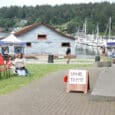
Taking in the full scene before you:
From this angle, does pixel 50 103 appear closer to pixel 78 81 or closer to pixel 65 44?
pixel 78 81

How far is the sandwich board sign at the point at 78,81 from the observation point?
15.1 m

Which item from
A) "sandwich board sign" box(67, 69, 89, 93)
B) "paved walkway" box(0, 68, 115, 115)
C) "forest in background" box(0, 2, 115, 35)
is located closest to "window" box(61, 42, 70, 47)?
"paved walkway" box(0, 68, 115, 115)

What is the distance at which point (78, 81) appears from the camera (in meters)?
15.2

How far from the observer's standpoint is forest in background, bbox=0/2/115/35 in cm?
14262

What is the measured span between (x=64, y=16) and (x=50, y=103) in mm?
147768

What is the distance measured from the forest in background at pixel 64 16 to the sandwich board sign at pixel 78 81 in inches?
4752

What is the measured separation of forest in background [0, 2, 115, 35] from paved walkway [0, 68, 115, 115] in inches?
4769

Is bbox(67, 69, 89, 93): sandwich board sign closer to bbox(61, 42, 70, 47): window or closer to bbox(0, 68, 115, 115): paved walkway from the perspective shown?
bbox(0, 68, 115, 115): paved walkway

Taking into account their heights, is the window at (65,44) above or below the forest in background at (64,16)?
below

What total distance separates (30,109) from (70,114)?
1.21 metres

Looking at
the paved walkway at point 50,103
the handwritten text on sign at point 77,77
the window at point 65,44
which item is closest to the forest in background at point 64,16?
the window at point 65,44

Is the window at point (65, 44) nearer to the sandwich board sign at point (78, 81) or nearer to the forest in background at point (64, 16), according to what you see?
the sandwich board sign at point (78, 81)

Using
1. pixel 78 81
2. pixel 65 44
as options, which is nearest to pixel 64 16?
pixel 65 44

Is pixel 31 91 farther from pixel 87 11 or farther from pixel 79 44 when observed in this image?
pixel 87 11
